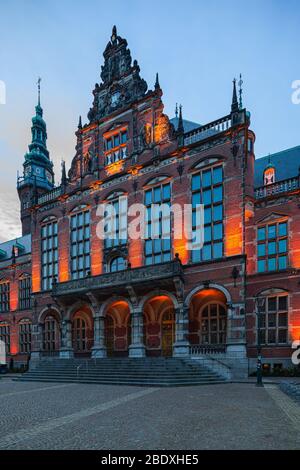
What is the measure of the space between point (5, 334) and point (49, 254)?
39.4ft

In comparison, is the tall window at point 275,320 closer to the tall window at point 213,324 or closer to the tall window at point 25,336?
the tall window at point 213,324

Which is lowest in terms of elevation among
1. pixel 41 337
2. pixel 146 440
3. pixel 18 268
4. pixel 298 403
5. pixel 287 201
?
pixel 41 337

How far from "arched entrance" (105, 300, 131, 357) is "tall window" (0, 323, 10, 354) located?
1472 cm

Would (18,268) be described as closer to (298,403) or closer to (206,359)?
(206,359)

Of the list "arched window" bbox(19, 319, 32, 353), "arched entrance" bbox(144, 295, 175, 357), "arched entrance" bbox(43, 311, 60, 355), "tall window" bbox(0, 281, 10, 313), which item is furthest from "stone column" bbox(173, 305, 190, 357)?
"tall window" bbox(0, 281, 10, 313)

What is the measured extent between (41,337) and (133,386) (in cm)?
1757

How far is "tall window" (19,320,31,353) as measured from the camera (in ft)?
132

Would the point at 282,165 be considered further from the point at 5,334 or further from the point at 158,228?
the point at 5,334

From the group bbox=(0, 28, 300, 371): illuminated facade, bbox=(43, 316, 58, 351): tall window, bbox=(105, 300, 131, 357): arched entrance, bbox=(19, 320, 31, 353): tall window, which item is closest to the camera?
bbox=(0, 28, 300, 371): illuminated facade

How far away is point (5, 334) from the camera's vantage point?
4300 cm

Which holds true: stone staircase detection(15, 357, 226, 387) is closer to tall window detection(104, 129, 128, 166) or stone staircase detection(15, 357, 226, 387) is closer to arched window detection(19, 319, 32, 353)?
arched window detection(19, 319, 32, 353)

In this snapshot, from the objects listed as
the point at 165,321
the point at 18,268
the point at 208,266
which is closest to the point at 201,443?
the point at 208,266

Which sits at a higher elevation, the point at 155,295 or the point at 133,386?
the point at 155,295
